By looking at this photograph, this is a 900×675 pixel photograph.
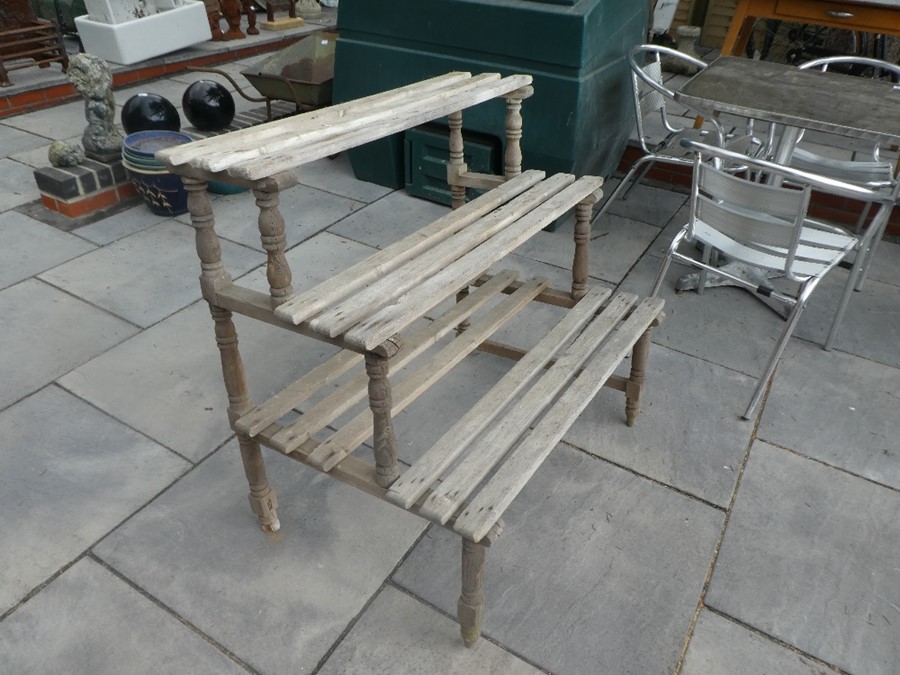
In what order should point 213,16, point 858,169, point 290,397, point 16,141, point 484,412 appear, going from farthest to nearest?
point 213,16 < point 16,141 < point 858,169 < point 290,397 < point 484,412

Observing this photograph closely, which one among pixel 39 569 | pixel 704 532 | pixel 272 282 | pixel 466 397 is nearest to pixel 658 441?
pixel 704 532

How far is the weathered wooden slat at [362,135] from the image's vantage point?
169 centimetres

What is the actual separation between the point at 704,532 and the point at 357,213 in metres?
3.15

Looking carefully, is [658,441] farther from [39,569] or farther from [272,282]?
[39,569]

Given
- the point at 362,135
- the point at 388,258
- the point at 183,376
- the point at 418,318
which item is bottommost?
the point at 183,376

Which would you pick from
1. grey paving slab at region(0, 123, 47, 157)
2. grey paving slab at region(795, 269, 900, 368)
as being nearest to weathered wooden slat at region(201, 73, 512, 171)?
grey paving slab at region(795, 269, 900, 368)

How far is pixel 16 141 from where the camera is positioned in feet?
18.5

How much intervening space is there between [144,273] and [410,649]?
286cm

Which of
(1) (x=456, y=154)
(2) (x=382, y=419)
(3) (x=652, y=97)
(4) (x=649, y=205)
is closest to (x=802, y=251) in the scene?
(1) (x=456, y=154)

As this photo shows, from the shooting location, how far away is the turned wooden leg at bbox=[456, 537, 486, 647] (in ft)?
6.11

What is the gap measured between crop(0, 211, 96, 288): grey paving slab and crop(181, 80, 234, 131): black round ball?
1.39 m

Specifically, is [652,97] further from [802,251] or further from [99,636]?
[99,636]

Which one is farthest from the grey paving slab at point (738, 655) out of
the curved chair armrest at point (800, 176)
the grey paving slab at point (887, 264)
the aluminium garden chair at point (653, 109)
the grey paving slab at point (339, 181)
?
the grey paving slab at point (339, 181)

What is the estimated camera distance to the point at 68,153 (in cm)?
452
